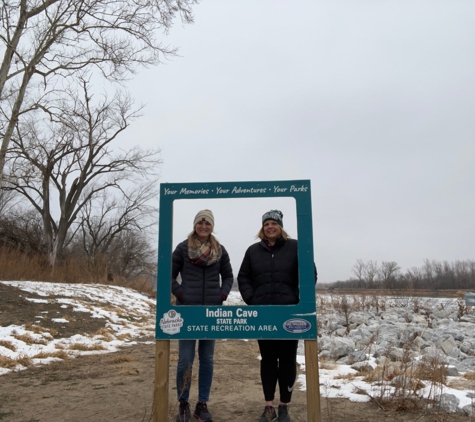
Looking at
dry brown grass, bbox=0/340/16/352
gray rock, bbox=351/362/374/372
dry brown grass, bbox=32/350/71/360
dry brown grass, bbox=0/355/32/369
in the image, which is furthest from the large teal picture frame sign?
dry brown grass, bbox=0/340/16/352

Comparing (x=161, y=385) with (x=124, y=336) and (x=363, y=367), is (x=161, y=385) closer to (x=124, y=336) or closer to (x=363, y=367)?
(x=363, y=367)

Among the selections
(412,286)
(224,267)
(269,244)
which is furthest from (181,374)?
(412,286)

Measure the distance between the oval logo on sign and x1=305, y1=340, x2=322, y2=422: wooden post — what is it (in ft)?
0.38

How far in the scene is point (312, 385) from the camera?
3.24 meters

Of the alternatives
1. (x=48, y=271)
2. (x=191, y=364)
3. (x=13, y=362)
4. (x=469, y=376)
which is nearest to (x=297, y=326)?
(x=191, y=364)

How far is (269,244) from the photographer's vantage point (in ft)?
12.2

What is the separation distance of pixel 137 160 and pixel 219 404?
26038 mm

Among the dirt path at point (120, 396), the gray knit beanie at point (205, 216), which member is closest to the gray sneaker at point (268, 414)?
the dirt path at point (120, 396)

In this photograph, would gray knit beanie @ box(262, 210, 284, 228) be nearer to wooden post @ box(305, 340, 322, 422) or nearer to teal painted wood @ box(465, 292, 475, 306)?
wooden post @ box(305, 340, 322, 422)

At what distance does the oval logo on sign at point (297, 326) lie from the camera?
3.29 meters

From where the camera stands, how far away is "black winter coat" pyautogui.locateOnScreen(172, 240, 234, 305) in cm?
361

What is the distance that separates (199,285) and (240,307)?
0.49 metres

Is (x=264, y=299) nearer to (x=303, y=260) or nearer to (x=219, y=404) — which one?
(x=303, y=260)

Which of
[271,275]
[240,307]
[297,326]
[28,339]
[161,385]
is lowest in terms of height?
[28,339]
